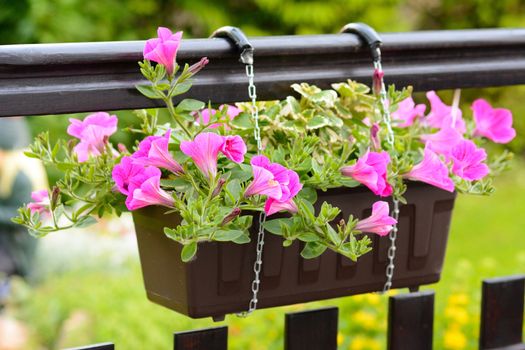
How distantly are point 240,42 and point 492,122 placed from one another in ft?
1.53

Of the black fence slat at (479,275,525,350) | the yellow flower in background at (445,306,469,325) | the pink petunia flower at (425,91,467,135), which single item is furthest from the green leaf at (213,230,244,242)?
the yellow flower in background at (445,306,469,325)

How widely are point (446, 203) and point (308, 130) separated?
26 cm

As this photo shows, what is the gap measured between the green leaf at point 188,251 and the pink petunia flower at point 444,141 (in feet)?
1.35

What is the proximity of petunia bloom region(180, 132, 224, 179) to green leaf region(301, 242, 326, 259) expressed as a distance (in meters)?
0.17

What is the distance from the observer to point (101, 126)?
1238mm

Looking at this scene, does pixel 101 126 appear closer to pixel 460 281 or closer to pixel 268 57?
pixel 268 57

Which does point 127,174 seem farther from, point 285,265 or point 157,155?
point 285,265

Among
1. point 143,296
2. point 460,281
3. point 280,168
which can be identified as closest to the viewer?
point 280,168

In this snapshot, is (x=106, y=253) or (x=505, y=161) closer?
(x=505, y=161)

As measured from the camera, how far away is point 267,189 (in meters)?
1.05

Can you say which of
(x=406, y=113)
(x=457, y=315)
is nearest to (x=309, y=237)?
(x=406, y=113)

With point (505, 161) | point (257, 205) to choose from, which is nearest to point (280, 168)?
point (257, 205)

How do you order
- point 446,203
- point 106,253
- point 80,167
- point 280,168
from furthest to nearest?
1. point 106,253
2. point 446,203
3. point 80,167
4. point 280,168

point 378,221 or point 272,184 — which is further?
point 378,221
